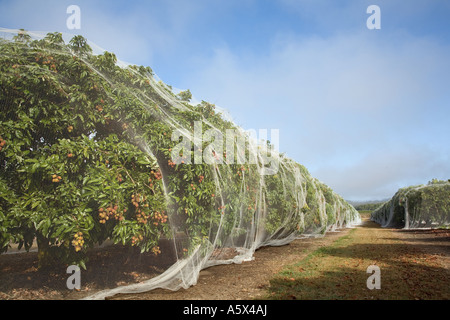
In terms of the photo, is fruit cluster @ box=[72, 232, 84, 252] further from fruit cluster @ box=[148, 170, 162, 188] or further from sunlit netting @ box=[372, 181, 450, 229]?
sunlit netting @ box=[372, 181, 450, 229]

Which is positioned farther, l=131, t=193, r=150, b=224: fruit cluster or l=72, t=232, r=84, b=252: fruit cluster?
l=131, t=193, r=150, b=224: fruit cluster

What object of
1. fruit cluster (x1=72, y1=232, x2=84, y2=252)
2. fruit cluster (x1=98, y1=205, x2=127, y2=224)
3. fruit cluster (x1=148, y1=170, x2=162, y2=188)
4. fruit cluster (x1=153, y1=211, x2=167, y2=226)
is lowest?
fruit cluster (x1=72, y1=232, x2=84, y2=252)

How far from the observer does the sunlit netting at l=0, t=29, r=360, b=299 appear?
3.68 meters

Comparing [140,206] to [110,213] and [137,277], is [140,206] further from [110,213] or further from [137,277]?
[137,277]

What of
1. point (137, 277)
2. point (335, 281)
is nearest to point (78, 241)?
point (137, 277)

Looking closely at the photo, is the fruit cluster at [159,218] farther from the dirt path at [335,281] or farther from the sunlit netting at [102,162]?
the dirt path at [335,281]

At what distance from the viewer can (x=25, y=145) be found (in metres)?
3.84

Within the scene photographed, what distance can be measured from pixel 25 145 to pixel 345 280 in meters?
6.15

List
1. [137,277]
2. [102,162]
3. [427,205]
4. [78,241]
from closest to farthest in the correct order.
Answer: [78,241] → [102,162] → [137,277] → [427,205]

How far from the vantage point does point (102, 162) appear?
4.13 m

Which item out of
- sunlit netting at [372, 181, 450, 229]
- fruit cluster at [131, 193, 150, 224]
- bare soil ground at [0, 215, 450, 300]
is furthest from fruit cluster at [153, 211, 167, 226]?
sunlit netting at [372, 181, 450, 229]

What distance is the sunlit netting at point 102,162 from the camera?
145 inches

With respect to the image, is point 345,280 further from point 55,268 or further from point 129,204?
point 55,268

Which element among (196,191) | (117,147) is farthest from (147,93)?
(196,191)
